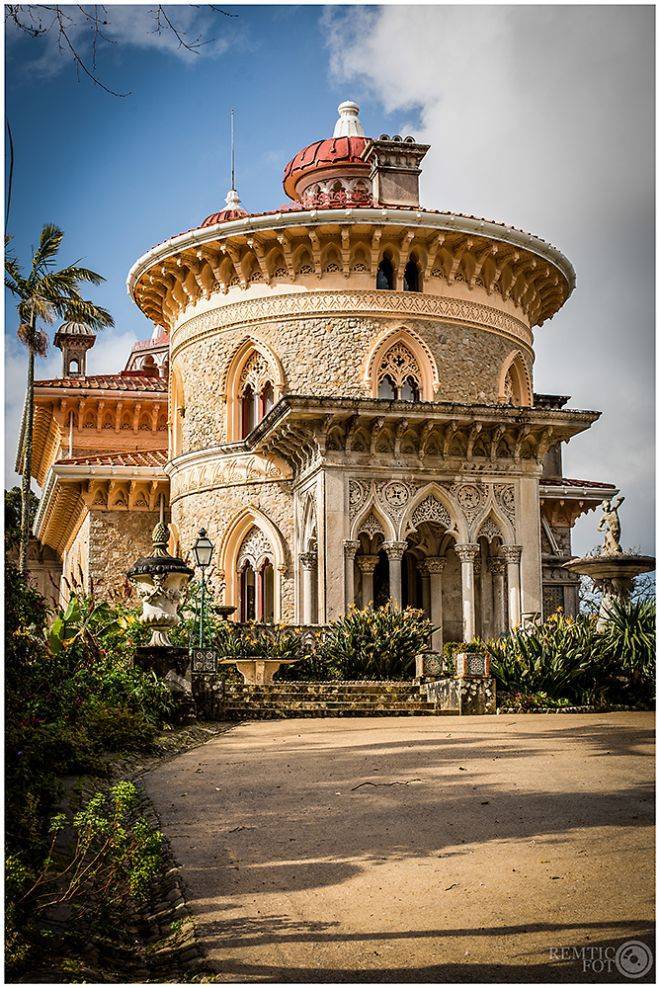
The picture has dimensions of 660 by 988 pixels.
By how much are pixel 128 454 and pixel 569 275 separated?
11472 mm

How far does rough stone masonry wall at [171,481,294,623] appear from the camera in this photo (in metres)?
23.5

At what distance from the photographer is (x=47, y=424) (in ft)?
104

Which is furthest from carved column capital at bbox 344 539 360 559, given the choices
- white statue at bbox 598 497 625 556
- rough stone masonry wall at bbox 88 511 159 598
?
rough stone masonry wall at bbox 88 511 159 598

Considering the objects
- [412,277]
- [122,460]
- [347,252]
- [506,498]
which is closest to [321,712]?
[506,498]

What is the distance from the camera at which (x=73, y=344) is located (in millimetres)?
38406

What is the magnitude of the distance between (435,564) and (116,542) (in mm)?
8125

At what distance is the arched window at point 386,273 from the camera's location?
24.0 meters

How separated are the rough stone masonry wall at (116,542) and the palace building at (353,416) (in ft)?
0.13

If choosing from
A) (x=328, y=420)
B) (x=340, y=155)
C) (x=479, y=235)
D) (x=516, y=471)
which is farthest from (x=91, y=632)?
(x=340, y=155)

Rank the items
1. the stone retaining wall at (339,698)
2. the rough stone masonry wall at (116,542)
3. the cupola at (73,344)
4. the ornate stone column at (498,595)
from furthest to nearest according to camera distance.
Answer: the cupola at (73,344) → the rough stone masonry wall at (116,542) → the ornate stone column at (498,595) → the stone retaining wall at (339,698)

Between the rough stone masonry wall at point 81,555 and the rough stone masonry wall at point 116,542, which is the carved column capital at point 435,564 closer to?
the rough stone masonry wall at point 116,542

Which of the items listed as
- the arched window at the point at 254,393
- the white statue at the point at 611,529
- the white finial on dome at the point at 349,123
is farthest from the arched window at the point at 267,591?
the white finial on dome at the point at 349,123

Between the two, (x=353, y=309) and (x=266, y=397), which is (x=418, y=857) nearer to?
(x=353, y=309)

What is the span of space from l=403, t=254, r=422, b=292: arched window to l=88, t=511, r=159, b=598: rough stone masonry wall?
→ 850 cm
